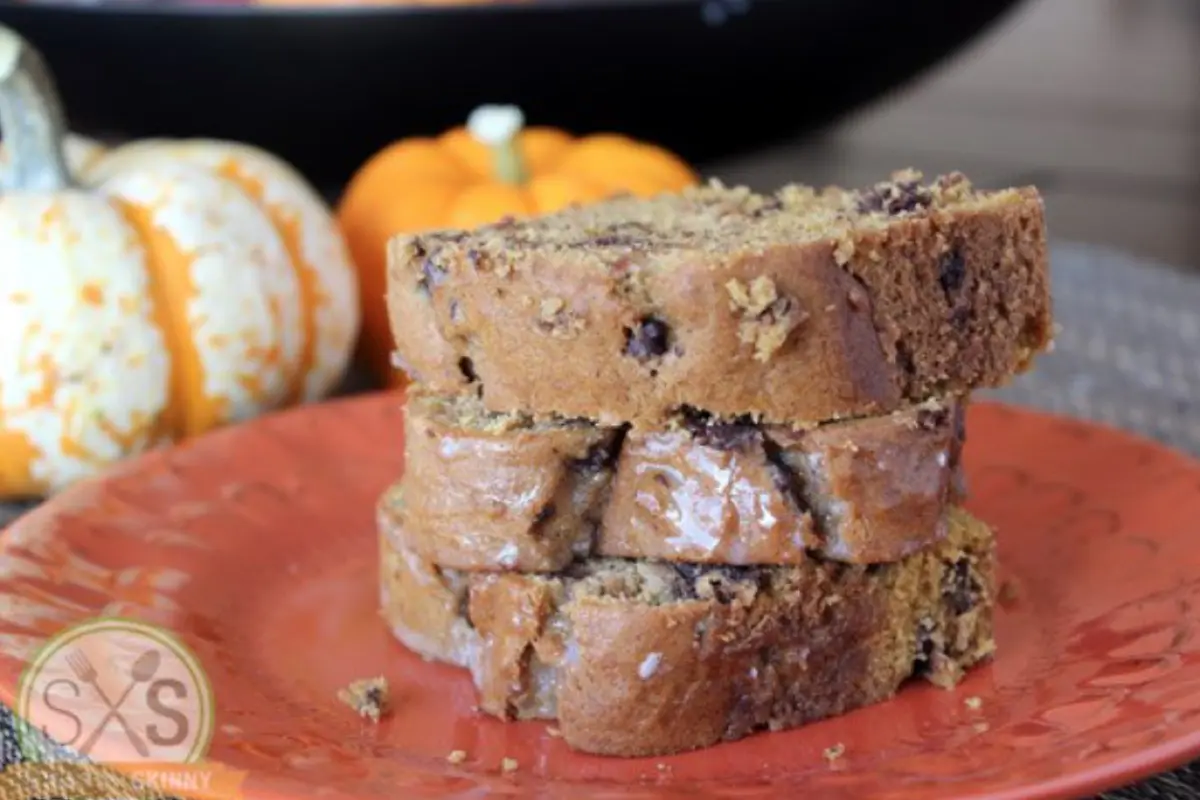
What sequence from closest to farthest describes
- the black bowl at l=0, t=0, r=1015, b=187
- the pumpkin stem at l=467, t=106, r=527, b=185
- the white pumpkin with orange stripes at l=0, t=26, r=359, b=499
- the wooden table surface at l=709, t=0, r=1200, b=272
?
the white pumpkin with orange stripes at l=0, t=26, r=359, b=499 < the pumpkin stem at l=467, t=106, r=527, b=185 < the black bowl at l=0, t=0, r=1015, b=187 < the wooden table surface at l=709, t=0, r=1200, b=272

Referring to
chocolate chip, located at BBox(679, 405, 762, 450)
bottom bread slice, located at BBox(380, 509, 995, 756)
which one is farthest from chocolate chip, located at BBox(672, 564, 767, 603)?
chocolate chip, located at BBox(679, 405, 762, 450)

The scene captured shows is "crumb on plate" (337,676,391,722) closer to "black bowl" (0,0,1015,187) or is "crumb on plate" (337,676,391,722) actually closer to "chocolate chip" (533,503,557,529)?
"chocolate chip" (533,503,557,529)

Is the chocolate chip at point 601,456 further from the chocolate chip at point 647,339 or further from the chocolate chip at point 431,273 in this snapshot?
the chocolate chip at point 431,273

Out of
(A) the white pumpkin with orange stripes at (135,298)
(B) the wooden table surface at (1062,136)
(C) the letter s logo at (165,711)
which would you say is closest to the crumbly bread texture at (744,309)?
(C) the letter s logo at (165,711)

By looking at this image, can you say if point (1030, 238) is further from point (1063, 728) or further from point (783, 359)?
point (1063, 728)

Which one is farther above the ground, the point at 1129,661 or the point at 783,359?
the point at 783,359

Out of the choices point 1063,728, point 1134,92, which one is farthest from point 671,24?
point 1134,92

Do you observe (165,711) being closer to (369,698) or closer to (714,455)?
(369,698)
